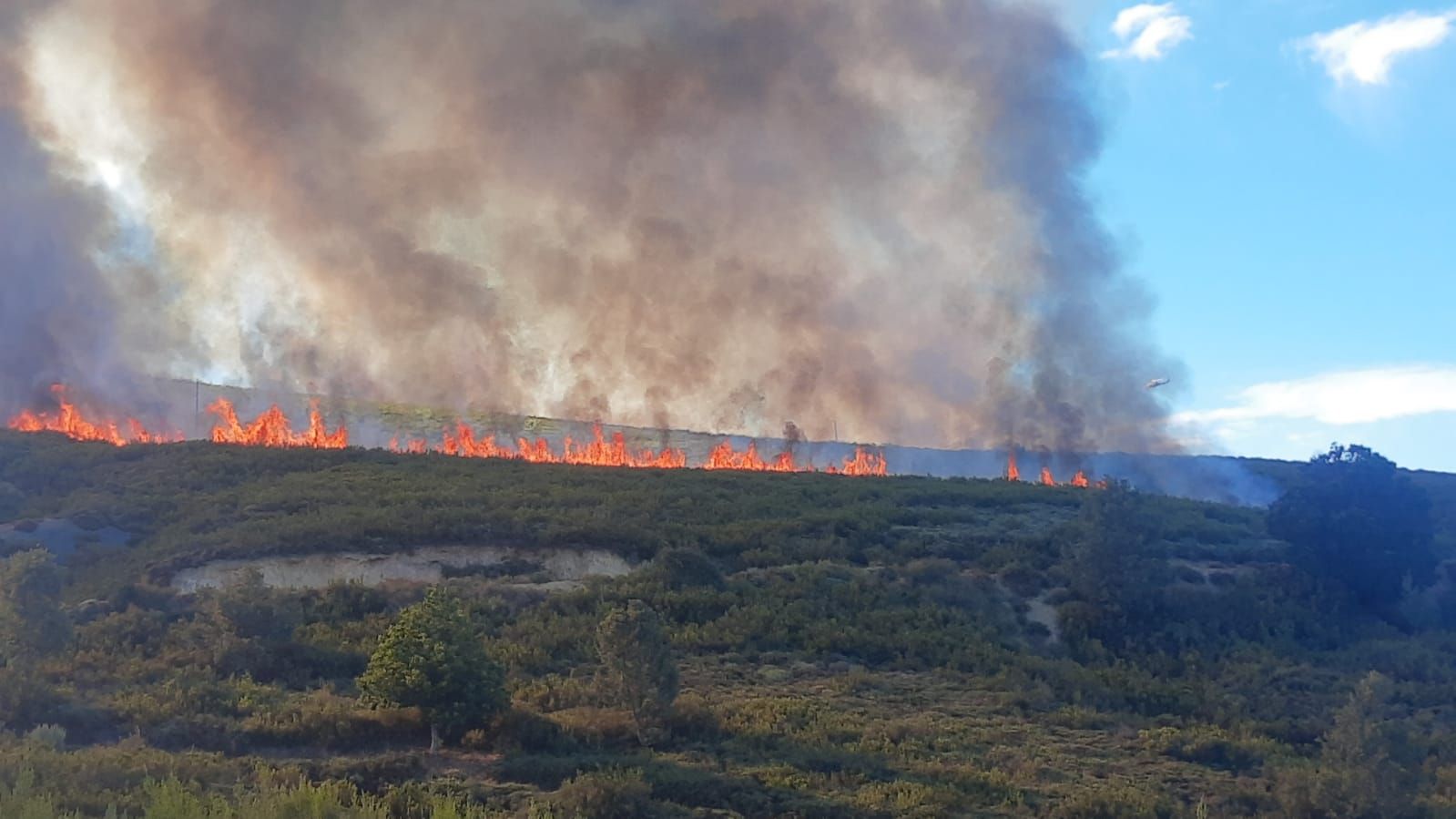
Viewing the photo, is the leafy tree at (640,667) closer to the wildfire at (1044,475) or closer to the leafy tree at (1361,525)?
the leafy tree at (1361,525)

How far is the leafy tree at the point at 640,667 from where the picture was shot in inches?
917

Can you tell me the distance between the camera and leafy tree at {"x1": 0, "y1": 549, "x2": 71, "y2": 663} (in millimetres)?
26312

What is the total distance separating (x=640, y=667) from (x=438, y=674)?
3.73m

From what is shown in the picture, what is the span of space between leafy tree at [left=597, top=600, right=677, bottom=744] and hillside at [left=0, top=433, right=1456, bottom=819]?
0.42 meters

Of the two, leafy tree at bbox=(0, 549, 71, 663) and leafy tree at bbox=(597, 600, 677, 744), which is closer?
leafy tree at bbox=(597, 600, 677, 744)

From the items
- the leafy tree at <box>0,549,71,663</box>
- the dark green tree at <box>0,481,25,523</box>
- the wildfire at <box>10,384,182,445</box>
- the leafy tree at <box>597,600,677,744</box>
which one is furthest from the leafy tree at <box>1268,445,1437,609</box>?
the wildfire at <box>10,384,182,445</box>

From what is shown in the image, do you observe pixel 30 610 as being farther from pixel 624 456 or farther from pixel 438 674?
pixel 624 456

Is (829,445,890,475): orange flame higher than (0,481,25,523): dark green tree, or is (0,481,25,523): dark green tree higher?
(829,445,890,475): orange flame

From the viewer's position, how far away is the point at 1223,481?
74.1 m

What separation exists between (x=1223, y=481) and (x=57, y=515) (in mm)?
60616

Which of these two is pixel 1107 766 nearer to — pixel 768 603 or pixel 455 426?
pixel 768 603

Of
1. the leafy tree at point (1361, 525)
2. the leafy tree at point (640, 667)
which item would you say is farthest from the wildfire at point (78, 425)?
the leafy tree at point (1361, 525)

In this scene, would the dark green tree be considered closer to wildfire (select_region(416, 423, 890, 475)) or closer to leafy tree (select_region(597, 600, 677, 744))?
wildfire (select_region(416, 423, 890, 475))

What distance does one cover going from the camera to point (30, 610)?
87.9ft
